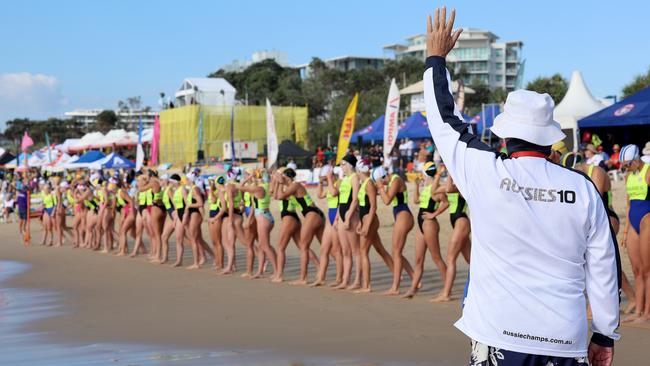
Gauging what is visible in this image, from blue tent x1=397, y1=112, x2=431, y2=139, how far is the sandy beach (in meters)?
17.7

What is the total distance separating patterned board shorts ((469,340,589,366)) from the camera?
2648 millimetres

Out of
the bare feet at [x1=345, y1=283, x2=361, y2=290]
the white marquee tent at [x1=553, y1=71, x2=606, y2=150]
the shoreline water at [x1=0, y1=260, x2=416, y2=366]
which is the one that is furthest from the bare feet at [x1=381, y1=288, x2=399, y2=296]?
the white marquee tent at [x1=553, y1=71, x2=606, y2=150]

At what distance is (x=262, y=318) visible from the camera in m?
8.05

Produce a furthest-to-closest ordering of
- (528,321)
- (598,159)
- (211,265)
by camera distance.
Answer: (211,265) → (598,159) → (528,321)

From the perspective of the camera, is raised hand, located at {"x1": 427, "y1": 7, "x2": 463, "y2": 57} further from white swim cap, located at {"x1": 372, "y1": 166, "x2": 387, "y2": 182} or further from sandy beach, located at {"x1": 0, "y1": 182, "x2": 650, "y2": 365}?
white swim cap, located at {"x1": 372, "y1": 166, "x2": 387, "y2": 182}

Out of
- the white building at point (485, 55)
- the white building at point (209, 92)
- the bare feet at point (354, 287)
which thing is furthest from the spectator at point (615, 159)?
the white building at point (485, 55)

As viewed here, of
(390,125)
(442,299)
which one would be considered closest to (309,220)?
(442,299)

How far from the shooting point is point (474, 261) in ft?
9.30

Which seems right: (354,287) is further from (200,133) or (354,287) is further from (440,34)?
(200,133)

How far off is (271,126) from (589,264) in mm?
18065

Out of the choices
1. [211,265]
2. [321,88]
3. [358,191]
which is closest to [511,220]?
[358,191]

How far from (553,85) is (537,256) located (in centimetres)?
5532

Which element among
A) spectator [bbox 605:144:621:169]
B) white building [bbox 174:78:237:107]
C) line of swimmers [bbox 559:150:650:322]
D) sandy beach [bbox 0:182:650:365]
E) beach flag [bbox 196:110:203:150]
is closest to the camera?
sandy beach [bbox 0:182:650:365]

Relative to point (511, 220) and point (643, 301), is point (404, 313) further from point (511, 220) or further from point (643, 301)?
point (511, 220)
